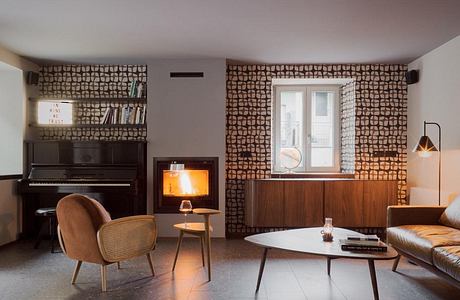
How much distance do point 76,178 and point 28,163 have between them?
0.80m

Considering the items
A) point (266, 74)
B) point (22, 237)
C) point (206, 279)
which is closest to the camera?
point (206, 279)

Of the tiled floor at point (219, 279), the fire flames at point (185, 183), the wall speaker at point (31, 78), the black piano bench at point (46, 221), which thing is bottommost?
the tiled floor at point (219, 279)

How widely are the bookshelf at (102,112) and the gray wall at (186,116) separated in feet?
0.76

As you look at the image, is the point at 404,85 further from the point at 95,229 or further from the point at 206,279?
the point at 95,229

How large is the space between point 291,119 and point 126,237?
364 centimetres

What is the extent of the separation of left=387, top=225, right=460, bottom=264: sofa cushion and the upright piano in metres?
3.26

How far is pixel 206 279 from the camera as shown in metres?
4.04

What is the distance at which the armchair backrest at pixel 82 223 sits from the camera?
3676mm

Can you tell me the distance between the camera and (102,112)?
21.1 feet

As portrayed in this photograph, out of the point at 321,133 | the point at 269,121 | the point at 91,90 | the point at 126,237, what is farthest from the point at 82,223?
the point at 321,133

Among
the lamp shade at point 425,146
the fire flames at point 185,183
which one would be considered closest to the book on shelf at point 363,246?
the lamp shade at point 425,146

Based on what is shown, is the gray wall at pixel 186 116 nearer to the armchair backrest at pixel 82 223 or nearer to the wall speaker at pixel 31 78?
the wall speaker at pixel 31 78

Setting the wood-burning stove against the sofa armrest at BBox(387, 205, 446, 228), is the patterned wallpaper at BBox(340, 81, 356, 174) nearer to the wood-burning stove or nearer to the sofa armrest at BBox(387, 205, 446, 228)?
the sofa armrest at BBox(387, 205, 446, 228)

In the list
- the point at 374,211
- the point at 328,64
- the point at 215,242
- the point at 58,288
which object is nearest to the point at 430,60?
the point at 328,64
